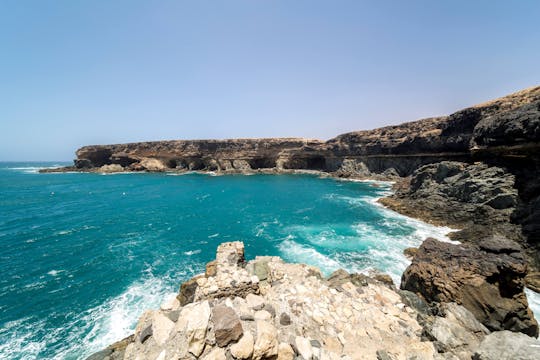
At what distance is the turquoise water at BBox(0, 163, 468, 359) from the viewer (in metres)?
10.8

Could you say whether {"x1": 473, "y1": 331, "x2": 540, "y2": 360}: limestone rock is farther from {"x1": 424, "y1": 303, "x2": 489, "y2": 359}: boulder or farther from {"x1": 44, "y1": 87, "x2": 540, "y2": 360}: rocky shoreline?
{"x1": 424, "y1": 303, "x2": 489, "y2": 359}: boulder

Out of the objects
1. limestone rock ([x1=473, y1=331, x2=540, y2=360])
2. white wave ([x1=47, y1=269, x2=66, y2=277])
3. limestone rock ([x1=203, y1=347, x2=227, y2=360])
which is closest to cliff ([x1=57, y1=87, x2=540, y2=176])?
limestone rock ([x1=473, y1=331, x2=540, y2=360])

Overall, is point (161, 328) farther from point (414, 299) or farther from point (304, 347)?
point (414, 299)

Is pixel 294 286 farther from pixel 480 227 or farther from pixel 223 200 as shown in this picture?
pixel 223 200

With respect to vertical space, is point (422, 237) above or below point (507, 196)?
below

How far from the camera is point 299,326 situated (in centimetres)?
653

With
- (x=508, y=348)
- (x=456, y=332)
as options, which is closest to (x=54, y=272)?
(x=456, y=332)

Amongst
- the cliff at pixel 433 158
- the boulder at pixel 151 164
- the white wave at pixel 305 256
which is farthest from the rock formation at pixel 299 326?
the boulder at pixel 151 164

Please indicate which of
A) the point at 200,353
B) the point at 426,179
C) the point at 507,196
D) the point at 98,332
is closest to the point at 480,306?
the point at 200,353

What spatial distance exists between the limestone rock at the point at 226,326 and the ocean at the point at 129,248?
7.92 metres

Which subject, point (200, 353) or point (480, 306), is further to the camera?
point (480, 306)

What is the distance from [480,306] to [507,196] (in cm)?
1955

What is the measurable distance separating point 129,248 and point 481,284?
23.4m

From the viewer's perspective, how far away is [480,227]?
64.8 ft
